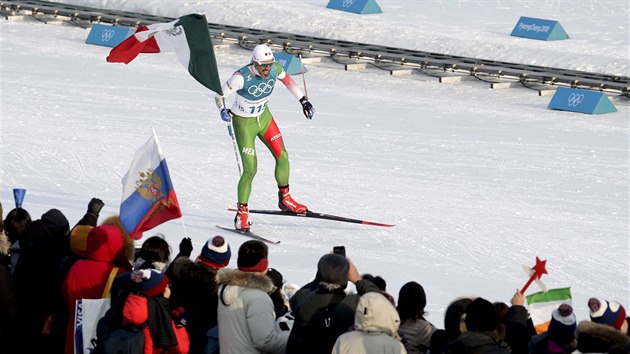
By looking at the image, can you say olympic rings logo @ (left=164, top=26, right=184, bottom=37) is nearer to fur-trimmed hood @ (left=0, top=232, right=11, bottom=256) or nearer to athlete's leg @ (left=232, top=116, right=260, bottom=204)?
athlete's leg @ (left=232, top=116, right=260, bottom=204)

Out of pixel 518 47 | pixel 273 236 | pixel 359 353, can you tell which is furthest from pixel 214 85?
pixel 518 47

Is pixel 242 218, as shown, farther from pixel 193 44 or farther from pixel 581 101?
pixel 581 101

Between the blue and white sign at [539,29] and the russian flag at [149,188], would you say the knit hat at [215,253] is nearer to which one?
the russian flag at [149,188]

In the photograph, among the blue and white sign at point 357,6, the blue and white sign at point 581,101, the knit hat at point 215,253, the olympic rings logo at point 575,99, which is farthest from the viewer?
the blue and white sign at point 357,6

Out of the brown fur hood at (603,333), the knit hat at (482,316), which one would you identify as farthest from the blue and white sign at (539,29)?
the brown fur hood at (603,333)

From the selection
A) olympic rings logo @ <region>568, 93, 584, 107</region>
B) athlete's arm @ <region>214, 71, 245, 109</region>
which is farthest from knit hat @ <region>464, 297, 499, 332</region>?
olympic rings logo @ <region>568, 93, 584, 107</region>

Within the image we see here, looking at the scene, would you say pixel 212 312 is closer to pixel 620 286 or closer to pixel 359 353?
pixel 359 353

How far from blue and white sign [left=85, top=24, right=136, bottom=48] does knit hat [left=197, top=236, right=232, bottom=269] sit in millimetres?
16955

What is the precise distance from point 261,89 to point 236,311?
604 cm

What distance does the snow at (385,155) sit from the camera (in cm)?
1330

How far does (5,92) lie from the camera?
813 inches

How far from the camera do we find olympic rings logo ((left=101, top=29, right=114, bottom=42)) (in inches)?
978

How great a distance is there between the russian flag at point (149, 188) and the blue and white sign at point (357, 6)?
18.6 m

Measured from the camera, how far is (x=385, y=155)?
57.5 feet
